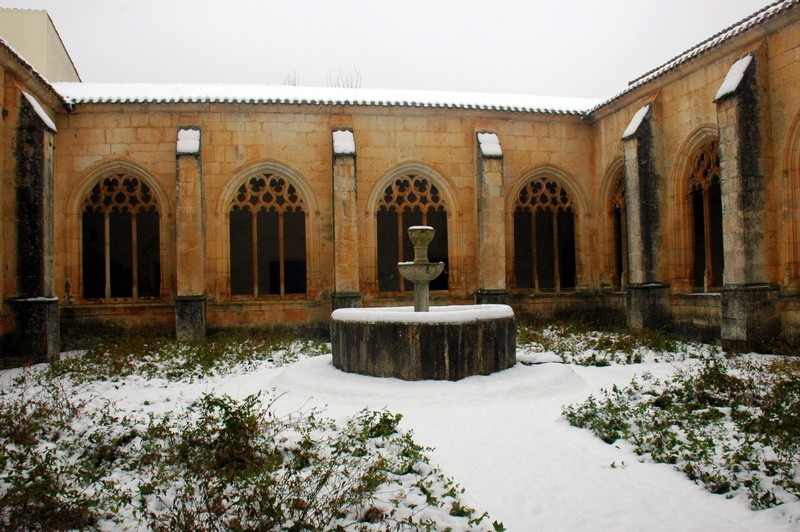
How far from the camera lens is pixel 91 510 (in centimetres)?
388

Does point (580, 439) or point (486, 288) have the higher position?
point (486, 288)

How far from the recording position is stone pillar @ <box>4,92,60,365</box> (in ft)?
32.9

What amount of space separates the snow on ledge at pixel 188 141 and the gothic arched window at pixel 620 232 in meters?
9.67

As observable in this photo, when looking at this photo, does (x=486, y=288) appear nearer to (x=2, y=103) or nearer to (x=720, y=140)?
(x=720, y=140)

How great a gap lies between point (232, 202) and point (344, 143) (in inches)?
113

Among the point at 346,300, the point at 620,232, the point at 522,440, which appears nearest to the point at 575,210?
the point at 620,232

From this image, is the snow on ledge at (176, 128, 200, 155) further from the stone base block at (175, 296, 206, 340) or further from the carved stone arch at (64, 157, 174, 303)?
the stone base block at (175, 296, 206, 340)

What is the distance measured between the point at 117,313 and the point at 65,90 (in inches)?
205

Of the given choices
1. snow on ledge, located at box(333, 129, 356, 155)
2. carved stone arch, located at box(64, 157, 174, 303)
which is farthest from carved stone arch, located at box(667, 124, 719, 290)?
carved stone arch, located at box(64, 157, 174, 303)

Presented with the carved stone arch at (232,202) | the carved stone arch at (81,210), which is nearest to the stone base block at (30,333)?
the carved stone arch at (81,210)

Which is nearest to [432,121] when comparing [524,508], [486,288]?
[486,288]

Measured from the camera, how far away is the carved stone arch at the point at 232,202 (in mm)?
13375

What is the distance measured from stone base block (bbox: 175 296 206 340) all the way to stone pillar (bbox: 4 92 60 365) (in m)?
2.36

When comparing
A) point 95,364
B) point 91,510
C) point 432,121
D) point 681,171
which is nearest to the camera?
point 91,510
